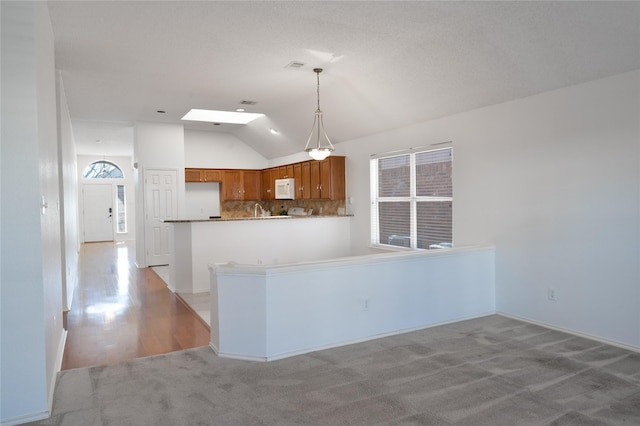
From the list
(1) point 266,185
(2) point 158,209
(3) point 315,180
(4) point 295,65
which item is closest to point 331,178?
(3) point 315,180

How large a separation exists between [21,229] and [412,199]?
190 inches

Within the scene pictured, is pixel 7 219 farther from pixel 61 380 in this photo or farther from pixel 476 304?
pixel 476 304

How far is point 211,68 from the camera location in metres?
5.14

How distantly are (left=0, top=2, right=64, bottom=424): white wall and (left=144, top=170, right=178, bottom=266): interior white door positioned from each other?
5935mm

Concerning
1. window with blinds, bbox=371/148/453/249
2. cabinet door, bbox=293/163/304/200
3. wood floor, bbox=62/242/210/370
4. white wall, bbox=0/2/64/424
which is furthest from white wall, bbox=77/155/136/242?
white wall, bbox=0/2/64/424

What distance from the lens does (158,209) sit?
870cm

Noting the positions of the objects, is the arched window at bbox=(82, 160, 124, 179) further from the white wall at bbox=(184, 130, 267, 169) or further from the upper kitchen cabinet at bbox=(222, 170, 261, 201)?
the upper kitchen cabinet at bbox=(222, 170, 261, 201)

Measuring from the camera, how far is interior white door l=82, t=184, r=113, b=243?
1368cm

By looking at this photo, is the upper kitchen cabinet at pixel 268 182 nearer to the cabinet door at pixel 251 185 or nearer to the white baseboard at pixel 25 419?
the cabinet door at pixel 251 185

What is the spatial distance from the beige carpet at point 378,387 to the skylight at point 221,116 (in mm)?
5496

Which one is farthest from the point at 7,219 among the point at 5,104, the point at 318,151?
the point at 318,151

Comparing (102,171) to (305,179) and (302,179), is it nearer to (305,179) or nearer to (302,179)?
(302,179)

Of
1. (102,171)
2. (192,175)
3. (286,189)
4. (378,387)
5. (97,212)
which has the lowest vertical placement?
(378,387)

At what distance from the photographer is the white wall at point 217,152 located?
9.66m
